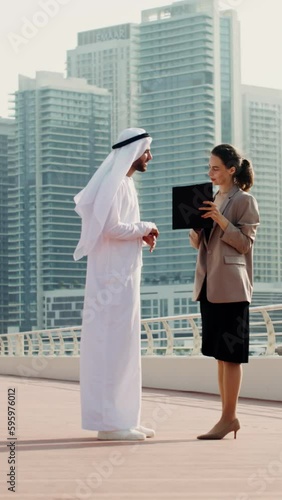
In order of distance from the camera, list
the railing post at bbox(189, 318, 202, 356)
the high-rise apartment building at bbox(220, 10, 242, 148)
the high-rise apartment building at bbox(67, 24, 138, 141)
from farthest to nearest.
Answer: the high-rise apartment building at bbox(67, 24, 138, 141) < the high-rise apartment building at bbox(220, 10, 242, 148) < the railing post at bbox(189, 318, 202, 356)

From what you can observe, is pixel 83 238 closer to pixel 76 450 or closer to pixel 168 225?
pixel 76 450

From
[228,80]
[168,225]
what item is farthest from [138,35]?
[168,225]

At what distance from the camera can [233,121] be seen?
16862 cm

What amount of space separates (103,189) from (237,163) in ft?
2.35

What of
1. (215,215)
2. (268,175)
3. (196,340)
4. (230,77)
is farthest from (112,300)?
(230,77)

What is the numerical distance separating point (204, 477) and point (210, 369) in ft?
25.5

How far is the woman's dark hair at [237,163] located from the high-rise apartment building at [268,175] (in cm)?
13447

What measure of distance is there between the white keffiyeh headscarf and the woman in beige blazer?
1.38ft

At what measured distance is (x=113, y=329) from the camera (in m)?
6.35

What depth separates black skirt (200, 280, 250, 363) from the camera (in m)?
6.13

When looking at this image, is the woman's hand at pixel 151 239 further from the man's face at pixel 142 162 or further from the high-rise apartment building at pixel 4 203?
the high-rise apartment building at pixel 4 203

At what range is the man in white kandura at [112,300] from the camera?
6.28 meters

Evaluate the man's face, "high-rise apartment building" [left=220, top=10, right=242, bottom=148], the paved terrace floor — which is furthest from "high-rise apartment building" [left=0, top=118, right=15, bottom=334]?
the man's face

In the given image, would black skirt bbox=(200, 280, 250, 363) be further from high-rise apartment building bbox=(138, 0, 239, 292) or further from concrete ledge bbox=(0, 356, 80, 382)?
high-rise apartment building bbox=(138, 0, 239, 292)
